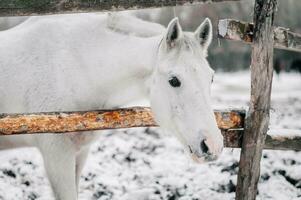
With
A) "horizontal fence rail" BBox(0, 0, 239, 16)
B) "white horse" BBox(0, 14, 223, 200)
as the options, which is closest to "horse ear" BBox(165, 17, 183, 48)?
"white horse" BBox(0, 14, 223, 200)

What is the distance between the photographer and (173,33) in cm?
309

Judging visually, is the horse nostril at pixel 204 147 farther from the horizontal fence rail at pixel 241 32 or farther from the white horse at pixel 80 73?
the horizontal fence rail at pixel 241 32

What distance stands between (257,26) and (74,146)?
1.94m

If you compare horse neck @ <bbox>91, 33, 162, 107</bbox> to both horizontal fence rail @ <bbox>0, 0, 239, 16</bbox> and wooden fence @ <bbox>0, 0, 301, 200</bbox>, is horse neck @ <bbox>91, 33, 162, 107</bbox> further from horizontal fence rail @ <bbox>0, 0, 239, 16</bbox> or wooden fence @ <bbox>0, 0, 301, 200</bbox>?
horizontal fence rail @ <bbox>0, 0, 239, 16</bbox>

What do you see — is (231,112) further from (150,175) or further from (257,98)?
(150,175)

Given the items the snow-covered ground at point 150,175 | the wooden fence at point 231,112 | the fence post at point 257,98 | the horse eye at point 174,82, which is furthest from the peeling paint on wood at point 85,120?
the snow-covered ground at point 150,175

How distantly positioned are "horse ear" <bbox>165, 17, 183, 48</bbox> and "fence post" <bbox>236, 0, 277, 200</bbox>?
0.66 metres

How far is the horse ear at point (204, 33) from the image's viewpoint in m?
3.24

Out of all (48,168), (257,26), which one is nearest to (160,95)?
(257,26)

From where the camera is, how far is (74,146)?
3633mm

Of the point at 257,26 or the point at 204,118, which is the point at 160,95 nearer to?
the point at 204,118

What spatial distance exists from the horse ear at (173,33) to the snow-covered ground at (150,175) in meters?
1.49

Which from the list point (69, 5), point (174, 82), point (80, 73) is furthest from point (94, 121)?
point (69, 5)

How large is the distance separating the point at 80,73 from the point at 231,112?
143 cm
